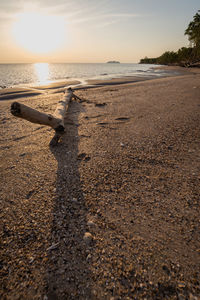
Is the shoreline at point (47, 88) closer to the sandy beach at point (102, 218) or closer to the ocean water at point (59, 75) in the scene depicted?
the ocean water at point (59, 75)

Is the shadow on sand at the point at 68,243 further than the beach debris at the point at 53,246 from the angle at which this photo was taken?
No

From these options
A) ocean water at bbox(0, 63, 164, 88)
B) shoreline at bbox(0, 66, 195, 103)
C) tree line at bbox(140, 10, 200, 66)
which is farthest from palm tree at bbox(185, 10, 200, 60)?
shoreline at bbox(0, 66, 195, 103)

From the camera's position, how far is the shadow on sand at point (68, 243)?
3.85ft

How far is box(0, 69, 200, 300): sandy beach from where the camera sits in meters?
1.20

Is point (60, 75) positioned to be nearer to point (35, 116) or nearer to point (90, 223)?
point (35, 116)

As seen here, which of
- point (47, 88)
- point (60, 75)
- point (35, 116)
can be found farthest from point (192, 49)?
point (35, 116)

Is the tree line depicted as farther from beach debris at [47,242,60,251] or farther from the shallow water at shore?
beach debris at [47,242,60,251]

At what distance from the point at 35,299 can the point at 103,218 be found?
87cm

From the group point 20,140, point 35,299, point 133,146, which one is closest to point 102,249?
point 35,299

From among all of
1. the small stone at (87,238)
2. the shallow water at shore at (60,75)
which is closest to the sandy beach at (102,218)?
the small stone at (87,238)

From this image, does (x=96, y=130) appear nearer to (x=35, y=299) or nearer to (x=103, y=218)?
(x=103, y=218)

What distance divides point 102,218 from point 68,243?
17.4 inches

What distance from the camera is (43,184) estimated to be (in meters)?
2.21

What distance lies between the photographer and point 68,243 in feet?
4.82
